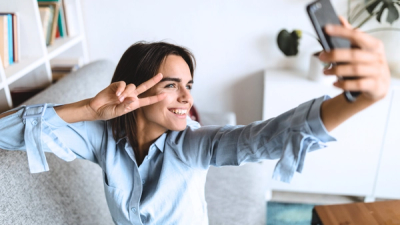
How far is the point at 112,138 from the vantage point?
112 cm

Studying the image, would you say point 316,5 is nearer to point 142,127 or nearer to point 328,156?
point 142,127

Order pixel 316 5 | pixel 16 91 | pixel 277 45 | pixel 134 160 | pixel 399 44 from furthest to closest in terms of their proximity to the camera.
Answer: pixel 277 45 → pixel 399 44 → pixel 16 91 → pixel 134 160 → pixel 316 5

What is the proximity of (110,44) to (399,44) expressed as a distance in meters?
1.73

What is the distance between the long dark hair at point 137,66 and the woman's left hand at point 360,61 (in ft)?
1.74

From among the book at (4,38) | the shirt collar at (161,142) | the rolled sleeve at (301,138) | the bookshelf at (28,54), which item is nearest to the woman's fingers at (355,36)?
the rolled sleeve at (301,138)

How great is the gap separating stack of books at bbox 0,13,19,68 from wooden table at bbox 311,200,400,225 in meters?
1.39

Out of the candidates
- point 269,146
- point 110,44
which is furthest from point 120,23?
point 269,146

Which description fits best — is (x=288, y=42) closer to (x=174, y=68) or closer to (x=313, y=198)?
(x=313, y=198)

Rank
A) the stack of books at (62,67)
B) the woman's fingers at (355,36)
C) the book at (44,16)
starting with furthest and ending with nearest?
the stack of books at (62,67) → the book at (44,16) → the woman's fingers at (355,36)

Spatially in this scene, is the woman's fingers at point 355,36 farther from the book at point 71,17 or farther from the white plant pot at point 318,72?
the book at point 71,17

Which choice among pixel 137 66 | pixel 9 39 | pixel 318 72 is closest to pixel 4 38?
pixel 9 39

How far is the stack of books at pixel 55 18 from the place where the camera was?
1782 mm

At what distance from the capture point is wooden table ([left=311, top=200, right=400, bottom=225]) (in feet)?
4.32

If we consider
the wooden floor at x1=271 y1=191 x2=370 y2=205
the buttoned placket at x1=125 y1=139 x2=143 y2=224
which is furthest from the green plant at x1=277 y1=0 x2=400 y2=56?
the buttoned placket at x1=125 y1=139 x2=143 y2=224
